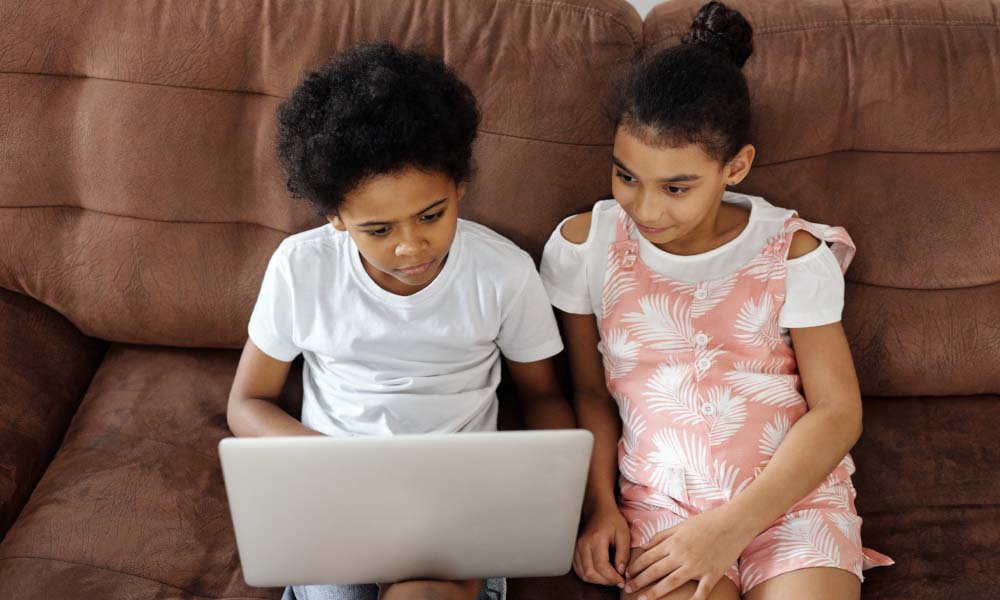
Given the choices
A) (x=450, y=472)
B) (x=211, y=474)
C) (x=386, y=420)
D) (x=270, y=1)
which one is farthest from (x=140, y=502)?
(x=270, y=1)

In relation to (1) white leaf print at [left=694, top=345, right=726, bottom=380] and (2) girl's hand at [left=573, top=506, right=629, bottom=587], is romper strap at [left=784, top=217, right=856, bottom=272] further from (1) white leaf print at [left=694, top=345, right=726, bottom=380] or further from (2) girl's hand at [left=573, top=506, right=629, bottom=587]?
(2) girl's hand at [left=573, top=506, right=629, bottom=587]


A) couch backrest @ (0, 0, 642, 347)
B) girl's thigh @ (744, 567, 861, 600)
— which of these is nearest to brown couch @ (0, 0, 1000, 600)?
couch backrest @ (0, 0, 642, 347)

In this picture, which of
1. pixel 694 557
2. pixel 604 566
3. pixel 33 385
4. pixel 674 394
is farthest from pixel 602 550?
pixel 33 385

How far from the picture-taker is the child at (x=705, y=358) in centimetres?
129

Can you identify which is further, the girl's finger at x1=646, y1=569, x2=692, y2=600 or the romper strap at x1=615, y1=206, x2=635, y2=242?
the romper strap at x1=615, y1=206, x2=635, y2=242

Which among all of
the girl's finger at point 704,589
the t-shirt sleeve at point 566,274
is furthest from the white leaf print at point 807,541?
the t-shirt sleeve at point 566,274

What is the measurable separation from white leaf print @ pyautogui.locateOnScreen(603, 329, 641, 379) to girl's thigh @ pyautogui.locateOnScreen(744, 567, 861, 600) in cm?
37

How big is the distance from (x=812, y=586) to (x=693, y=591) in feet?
0.51

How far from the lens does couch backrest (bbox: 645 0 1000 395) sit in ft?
4.88

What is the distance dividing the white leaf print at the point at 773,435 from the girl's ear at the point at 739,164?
36cm

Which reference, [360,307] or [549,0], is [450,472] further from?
[549,0]

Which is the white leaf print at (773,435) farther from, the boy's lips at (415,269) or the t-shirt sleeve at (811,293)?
the boy's lips at (415,269)

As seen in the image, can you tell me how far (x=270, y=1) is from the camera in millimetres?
1471

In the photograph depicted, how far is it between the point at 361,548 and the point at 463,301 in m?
0.41
